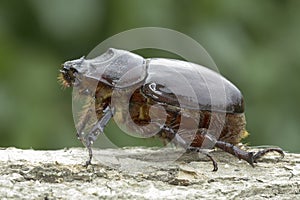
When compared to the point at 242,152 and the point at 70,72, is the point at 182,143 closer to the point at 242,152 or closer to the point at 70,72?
the point at 242,152

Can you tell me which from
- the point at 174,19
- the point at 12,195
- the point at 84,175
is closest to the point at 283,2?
the point at 174,19

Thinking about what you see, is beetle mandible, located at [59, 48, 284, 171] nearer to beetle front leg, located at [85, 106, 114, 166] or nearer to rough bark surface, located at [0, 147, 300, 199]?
beetle front leg, located at [85, 106, 114, 166]

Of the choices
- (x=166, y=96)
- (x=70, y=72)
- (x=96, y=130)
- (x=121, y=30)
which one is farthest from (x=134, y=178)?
(x=121, y=30)

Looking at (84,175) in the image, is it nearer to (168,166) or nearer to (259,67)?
(168,166)

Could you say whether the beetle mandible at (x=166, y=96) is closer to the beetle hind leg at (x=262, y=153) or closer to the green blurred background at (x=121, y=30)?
the beetle hind leg at (x=262, y=153)

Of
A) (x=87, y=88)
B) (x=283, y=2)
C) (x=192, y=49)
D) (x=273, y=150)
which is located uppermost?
(x=283, y=2)

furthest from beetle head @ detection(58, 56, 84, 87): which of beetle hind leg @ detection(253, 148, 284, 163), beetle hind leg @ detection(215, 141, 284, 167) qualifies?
beetle hind leg @ detection(253, 148, 284, 163)
